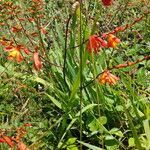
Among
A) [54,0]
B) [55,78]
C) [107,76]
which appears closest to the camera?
[107,76]

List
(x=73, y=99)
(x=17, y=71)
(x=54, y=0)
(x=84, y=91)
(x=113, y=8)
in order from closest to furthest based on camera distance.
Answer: (x=73, y=99), (x=84, y=91), (x=17, y=71), (x=113, y=8), (x=54, y=0)

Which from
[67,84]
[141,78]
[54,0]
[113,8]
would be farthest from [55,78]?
[54,0]

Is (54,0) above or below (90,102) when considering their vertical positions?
above

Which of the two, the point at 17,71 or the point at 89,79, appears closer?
the point at 89,79

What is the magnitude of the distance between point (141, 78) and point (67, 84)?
505 mm

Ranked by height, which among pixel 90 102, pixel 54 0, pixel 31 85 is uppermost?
pixel 54 0

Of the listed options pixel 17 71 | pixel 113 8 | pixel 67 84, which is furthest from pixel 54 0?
pixel 67 84

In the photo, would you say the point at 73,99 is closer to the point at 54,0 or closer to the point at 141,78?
the point at 141,78

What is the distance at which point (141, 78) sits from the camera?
8.76 feet

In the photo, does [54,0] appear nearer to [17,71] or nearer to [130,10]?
[130,10]

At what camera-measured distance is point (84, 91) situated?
2582 mm

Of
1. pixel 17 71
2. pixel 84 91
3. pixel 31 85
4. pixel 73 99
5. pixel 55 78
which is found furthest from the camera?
pixel 17 71

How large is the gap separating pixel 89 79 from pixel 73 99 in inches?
11.4

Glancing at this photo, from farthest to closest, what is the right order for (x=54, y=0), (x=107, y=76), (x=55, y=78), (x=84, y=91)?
1. (x=54, y=0)
2. (x=55, y=78)
3. (x=84, y=91)
4. (x=107, y=76)
